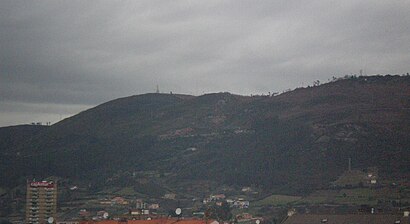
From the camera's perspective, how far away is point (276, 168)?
15675cm

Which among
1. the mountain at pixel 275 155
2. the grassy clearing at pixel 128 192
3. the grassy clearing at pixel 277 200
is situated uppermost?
the mountain at pixel 275 155

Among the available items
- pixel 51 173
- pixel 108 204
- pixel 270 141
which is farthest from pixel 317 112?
pixel 108 204

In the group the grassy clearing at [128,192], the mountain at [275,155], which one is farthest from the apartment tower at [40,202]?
the mountain at [275,155]

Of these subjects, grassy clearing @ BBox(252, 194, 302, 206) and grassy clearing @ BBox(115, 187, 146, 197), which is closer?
grassy clearing @ BBox(252, 194, 302, 206)

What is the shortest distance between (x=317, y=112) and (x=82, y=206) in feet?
270

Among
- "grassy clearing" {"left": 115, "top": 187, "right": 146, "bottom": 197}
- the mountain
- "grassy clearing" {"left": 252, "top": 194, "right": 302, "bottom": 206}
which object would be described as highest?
the mountain

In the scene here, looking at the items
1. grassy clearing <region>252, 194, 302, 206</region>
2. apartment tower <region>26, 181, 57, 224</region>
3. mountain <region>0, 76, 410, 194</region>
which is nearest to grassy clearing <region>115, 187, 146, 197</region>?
mountain <region>0, 76, 410, 194</region>

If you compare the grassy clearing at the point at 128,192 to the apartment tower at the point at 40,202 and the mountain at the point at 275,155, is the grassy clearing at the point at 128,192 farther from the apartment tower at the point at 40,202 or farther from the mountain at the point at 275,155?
the apartment tower at the point at 40,202

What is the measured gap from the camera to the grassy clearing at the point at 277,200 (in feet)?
396

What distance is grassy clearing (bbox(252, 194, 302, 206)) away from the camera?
12061cm

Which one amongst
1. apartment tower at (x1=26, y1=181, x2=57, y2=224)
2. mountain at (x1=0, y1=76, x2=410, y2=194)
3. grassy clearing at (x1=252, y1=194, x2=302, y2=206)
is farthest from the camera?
mountain at (x1=0, y1=76, x2=410, y2=194)

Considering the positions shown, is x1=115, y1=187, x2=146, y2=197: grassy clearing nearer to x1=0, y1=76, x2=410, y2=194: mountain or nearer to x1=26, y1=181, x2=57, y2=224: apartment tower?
x1=0, y1=76, x2=410, y2=194: mountain

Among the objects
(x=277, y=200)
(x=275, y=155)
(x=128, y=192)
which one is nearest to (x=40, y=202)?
(x=128, y=192)

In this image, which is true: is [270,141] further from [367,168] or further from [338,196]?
[338,196]
